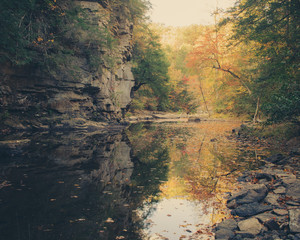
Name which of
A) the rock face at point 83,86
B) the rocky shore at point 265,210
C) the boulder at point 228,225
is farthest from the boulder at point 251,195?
the rock face at point 83,86

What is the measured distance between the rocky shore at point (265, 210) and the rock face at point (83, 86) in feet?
51.2

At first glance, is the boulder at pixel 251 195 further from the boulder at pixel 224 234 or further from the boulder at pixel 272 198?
the boulder at pixel 224 234

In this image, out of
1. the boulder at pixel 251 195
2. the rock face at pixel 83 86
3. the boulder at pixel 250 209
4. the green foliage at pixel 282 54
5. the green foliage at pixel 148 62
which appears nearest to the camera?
the boulder at pixel 250 209

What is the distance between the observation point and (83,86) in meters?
19.7

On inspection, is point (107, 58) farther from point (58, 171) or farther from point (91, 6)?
point (58, 171)

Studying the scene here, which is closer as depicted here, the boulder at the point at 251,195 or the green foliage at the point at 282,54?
the boulder at the point at 251,195

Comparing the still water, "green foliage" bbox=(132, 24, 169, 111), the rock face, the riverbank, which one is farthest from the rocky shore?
"green foliage" bbox=(132, 24, 169, 111)

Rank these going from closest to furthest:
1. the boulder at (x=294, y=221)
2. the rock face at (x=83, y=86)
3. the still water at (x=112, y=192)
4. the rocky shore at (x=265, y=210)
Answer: the boulder at (x=294, y=221), the rocky shore at (x=265, y=210), the still water at (x=112, y=192), the rock face at (x=83, y=86)

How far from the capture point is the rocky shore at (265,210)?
3.56 metres

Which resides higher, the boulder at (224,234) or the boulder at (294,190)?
the boulder at (294,190)

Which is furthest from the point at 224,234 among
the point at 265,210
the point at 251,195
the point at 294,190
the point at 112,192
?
the point at 112,192

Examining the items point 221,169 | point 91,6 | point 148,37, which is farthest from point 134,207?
point 148,37

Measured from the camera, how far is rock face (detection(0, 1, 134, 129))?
15.8m

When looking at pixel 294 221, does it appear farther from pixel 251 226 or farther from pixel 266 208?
pixel 266 208
